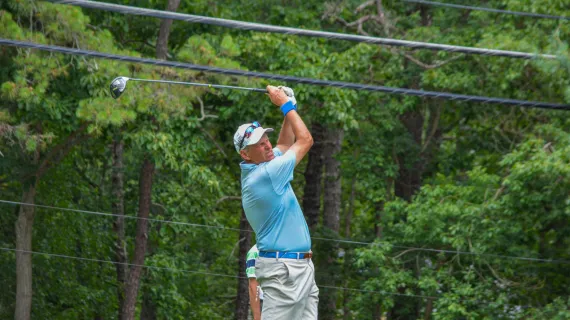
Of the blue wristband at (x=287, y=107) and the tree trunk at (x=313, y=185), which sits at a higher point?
the tree trunk at (x=313, y=185)

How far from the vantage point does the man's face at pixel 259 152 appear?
508 cm

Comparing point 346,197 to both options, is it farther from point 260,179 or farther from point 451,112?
point 260,179

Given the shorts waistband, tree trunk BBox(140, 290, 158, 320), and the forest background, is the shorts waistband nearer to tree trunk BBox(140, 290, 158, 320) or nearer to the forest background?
the forest background

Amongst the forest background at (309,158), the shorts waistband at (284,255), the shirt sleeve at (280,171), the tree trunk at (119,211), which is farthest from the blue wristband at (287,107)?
the tree trunk at (119,211)

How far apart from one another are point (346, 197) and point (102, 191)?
19.6ft

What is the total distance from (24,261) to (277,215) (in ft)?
38.4

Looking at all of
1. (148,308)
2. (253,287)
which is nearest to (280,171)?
(253,287)

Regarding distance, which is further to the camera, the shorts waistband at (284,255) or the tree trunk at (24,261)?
the tree trunk at (24,261)

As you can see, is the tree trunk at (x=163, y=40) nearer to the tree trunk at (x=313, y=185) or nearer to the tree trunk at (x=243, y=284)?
the tree trunk at (x=243, y=284)

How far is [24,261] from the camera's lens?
15.9m

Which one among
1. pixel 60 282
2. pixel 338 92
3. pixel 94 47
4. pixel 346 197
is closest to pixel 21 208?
pixel 60 282

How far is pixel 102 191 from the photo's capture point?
2012cm

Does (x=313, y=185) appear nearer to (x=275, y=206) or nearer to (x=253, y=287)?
(x=253, y=287)

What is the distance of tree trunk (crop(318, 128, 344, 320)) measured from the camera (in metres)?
17.5
